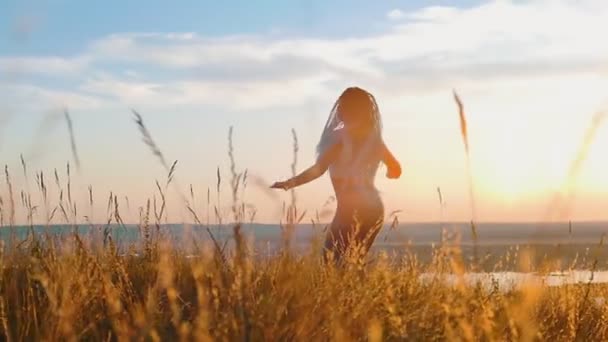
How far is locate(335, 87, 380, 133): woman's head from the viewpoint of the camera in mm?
6906

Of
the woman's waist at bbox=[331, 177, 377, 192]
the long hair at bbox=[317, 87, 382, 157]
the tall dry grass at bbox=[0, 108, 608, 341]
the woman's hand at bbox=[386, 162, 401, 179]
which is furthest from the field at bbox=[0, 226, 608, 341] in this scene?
the long hair at bbox=[317, 87, 382, 157]

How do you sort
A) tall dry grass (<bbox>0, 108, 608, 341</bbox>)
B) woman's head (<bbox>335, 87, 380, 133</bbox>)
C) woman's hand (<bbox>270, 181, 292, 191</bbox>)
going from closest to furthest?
1. tall dry grass (<bbox>0, 108, 608, 341</bbox>)
2. woman's hand (<bbox>270, 181, 292, 191</bbox>)
3. woman's head (<bbox>335, 87, 380, 133</bbox>)

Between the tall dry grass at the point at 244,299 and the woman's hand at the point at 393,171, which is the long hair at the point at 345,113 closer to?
the woman's hand at the point at 393,171

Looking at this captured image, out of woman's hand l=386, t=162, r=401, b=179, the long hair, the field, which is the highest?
the long hair

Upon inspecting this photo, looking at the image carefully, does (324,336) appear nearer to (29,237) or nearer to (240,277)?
(240,277)

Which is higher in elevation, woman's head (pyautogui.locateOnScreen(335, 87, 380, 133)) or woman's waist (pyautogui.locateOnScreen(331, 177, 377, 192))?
woman's head (pyautogui.locateOnScreen(335, 87, 380, 133))

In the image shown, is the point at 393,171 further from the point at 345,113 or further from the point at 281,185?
the point at 281,185

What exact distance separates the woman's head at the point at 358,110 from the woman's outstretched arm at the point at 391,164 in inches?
9.1

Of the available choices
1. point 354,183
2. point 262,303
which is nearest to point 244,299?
point 262,303

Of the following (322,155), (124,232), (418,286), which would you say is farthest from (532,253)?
(124,232)

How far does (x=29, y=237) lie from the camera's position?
6359 mm

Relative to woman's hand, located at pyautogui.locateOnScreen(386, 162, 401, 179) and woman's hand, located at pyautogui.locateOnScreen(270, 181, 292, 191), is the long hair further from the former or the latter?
woman's hand, located at pyautogui.locateOnScreen(270, 181, 292, 191)

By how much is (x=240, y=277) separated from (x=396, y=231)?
2449 millimetres

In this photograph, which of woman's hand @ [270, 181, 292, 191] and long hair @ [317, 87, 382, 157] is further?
long hair @ [317, 87, 382, 157]
